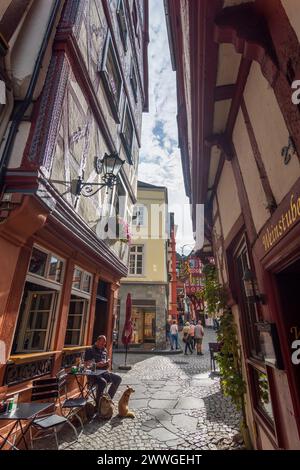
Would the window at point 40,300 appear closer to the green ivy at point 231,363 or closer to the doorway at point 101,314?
the doorway at point 101,314

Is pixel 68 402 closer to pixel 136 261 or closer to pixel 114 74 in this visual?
pixel 114 74

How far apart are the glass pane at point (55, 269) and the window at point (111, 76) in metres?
4.53

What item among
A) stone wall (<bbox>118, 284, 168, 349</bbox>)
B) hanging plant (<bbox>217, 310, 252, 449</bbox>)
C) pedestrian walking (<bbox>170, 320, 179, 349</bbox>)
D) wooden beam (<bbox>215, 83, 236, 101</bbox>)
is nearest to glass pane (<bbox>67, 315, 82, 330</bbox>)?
hanging plant (<bbox>217, 310, 252, 449</bbox>)

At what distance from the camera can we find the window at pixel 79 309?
563 cm

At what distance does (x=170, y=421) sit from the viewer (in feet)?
14.1

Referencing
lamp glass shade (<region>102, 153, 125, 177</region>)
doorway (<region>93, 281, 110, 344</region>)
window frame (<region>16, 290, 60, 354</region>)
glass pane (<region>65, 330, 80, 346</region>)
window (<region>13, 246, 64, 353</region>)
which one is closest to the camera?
window (<region>13, 246, 64, 353</region>)

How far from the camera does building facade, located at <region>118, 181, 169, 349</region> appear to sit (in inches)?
564

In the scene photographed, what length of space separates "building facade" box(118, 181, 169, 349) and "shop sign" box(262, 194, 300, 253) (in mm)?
11916

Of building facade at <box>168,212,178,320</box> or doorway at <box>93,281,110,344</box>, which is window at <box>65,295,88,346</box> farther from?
building facade at <box>168,212,178,320</box>

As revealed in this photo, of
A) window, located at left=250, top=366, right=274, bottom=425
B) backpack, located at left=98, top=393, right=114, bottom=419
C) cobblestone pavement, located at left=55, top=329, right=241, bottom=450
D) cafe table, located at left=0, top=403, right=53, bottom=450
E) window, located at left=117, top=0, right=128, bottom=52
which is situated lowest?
cobblestone pavement, located at left=55, top=329, right=241, bottom=450

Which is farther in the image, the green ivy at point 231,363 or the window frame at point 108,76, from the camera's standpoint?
the window frame at point 108,76

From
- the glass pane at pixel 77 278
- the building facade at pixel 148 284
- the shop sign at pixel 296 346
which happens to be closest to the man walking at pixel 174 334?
the building facade at pixel 148 284

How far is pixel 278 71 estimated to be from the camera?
62.7 inches

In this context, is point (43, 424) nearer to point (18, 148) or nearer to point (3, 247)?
point (3, 247)
